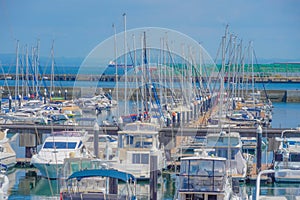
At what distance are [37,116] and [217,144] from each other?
2003 cm

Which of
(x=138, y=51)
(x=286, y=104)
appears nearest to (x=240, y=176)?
(x=138, y=51)

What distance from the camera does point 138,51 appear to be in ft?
86.8

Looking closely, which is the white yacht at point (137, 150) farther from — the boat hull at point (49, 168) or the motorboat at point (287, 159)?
the motorboat at point (287, 159)

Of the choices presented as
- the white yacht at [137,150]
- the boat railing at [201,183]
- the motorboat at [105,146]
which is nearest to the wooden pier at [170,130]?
the motorboat at [105,146]

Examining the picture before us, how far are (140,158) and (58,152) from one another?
322cm

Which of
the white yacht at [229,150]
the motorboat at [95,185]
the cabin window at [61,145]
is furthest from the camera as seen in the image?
the cabin window at [61,145]

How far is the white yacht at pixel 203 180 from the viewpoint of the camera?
17.3 m

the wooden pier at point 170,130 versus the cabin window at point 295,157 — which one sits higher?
the wooden pier at point 170,130

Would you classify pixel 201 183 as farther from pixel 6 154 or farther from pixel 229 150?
pixel 6 154

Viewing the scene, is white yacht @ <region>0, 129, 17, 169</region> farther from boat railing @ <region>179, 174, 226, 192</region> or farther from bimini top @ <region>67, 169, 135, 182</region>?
boat railing @ <region>179, 174, 226, 192</region>

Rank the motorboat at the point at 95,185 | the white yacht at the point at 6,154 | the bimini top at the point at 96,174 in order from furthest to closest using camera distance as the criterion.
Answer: the white yacht at the point at 6,154, the bimini top at the point at 96,174, the motorboat at the point at 95,185

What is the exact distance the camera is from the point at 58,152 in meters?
26.1

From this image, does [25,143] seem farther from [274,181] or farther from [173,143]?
[274,181]

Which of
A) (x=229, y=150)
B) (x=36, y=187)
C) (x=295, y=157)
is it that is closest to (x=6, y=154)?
(x=36, y=187)
